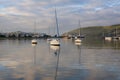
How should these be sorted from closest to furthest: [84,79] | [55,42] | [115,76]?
[84,79] → [115,76] → [55,42]

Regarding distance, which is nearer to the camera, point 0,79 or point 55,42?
point 0,79

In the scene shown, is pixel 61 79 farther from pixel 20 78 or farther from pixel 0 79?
pixel 0 79

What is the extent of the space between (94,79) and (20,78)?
5.73 m

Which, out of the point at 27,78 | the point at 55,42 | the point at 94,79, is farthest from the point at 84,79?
the point at 55,42

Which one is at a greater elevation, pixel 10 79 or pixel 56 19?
pixel 56 19

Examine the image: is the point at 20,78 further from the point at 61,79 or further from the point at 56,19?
the point at 56,19

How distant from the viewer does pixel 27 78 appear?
70.0 feet

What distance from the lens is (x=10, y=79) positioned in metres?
20.9

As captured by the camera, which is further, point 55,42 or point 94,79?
point 55,42

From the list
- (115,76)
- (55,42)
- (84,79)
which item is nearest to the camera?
(84,79)

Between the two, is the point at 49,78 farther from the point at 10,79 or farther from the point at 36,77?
the point at 10,79

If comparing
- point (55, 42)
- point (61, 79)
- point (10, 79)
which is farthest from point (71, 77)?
point (55, 42)

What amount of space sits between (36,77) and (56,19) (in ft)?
225

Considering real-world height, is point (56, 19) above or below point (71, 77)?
above
